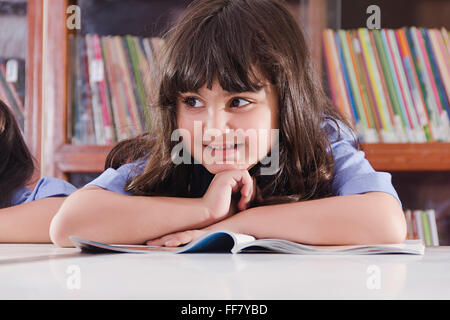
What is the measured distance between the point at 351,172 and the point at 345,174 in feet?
0.04

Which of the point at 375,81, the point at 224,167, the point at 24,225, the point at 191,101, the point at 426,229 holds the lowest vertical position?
the point at 426,229

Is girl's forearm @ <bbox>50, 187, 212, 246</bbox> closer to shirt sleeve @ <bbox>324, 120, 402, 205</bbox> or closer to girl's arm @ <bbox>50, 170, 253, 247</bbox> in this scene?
girl's arm @ <bbox>50, 170, 253, 247</bbox>

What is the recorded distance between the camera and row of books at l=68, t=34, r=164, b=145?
5.65ft

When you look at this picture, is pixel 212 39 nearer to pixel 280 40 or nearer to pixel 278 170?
pixel 280 40

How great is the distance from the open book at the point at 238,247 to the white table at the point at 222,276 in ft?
0.05

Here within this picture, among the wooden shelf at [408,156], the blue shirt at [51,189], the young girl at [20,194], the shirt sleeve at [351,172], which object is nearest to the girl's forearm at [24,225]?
the young girl at [20,194]

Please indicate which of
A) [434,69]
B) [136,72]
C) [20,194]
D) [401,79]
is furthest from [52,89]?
[434,69]

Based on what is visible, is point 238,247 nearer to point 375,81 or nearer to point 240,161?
point 240,161

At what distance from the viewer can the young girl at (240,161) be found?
822 millimetres

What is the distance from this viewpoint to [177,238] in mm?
805

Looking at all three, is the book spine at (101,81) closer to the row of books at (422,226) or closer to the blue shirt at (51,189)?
the blue shirt at (51,189)

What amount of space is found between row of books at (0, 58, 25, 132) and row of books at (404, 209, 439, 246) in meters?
1.25

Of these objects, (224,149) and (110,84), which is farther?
(110,84)

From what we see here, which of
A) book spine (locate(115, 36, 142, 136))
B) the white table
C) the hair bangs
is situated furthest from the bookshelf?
the white table
